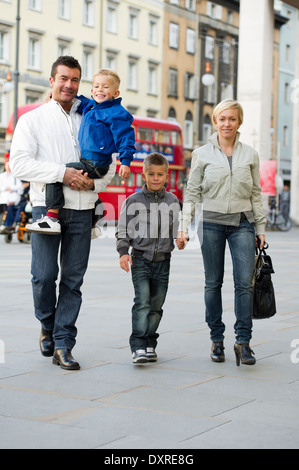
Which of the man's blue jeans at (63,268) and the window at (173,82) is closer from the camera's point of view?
the man's blue jeans at (63,268)

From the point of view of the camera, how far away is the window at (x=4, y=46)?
41188 mm

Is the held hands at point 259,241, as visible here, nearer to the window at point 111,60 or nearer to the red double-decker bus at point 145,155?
the red double-decker bus at point 145,155

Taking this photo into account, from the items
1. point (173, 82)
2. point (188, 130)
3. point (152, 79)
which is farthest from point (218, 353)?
point (188, 130)

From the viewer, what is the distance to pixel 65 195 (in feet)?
18.0

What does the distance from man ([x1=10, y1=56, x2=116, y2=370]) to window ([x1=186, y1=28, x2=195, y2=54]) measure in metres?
52.2

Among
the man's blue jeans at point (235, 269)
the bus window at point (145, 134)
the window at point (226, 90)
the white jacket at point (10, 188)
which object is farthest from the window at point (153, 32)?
the man's blue jeans at point (235, 269)

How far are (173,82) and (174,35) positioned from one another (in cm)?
296

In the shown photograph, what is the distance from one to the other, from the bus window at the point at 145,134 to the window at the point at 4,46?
12.6 meters

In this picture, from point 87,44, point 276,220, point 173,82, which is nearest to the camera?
point 276,220

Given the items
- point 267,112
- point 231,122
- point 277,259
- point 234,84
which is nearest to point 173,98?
point 234,84

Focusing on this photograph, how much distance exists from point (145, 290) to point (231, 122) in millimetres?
1235

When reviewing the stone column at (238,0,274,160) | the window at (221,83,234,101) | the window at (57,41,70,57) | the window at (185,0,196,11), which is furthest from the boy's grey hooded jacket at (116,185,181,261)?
the window at (221,83,234,101)

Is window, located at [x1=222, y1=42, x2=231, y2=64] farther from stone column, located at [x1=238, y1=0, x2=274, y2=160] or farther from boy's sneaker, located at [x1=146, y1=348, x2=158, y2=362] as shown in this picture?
boy's sneaker, located at [x1=146, y1=348, x2=158, y2=362]

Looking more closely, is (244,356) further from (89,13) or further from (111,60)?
(111,60)
